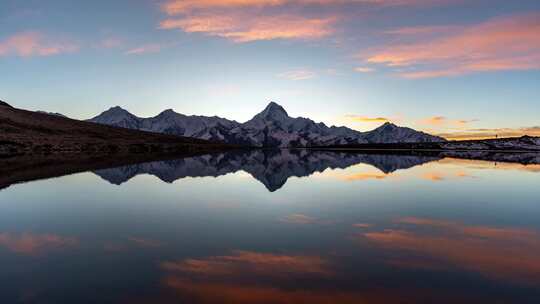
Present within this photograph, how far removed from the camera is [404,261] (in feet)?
55.0

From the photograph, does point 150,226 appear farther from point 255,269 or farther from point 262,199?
point 262,199

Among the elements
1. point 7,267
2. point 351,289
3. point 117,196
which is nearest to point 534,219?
point 351,289

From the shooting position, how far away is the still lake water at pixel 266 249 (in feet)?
43.2

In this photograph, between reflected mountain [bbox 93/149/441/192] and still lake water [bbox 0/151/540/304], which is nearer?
still lake water [bbox 0/151/540/304]

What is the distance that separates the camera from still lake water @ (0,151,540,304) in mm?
13180

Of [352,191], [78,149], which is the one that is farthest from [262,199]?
[78,149]

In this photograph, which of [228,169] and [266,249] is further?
[228,169]

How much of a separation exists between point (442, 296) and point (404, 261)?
3837mm

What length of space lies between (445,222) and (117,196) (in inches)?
1054

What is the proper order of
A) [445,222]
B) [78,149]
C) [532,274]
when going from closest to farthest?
[532,274] < [445,222] < [78,149]

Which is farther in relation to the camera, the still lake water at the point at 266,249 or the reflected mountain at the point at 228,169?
the reflected mountain at the point at 228,169

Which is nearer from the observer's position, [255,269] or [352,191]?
[255,269]

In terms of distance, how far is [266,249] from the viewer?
18.3 meters

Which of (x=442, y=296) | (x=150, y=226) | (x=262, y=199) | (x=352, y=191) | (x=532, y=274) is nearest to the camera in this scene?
(x=442, y=296)
